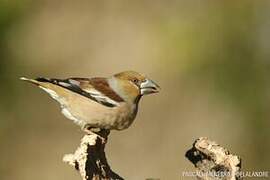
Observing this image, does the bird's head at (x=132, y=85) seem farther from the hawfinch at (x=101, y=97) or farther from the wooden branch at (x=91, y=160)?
the wooden branch at (x=91, y=160)

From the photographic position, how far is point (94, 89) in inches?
228

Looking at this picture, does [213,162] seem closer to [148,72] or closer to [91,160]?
[91,160]

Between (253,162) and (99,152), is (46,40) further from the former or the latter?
(99,152)

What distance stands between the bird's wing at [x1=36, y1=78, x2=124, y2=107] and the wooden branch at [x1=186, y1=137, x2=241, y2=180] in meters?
1.78

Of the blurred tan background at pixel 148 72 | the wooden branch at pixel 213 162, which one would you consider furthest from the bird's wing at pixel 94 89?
the blurred tan background at pixel 148 72

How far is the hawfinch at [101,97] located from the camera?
5.67 m

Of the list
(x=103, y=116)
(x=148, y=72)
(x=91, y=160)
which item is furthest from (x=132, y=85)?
(x=148, y=72)

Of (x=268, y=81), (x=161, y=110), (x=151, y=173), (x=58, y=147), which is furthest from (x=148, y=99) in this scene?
A: (x=268, y=81)

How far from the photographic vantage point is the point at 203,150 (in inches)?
158

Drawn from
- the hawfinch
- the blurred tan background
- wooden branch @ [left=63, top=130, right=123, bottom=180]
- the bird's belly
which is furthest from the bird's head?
the blurred tan background

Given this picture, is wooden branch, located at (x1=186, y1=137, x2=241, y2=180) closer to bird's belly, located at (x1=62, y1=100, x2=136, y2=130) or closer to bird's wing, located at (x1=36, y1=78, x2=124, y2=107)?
bird's belly, located at (x1=62, y1=100, x2=136, y2=130)

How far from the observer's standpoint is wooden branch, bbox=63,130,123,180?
13.6 ft

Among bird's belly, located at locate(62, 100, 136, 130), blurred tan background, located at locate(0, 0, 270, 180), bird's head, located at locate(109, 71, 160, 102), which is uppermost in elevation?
blurred tan background, located at locate(0, 0, 270, 180)

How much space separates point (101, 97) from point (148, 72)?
6.93 metres
